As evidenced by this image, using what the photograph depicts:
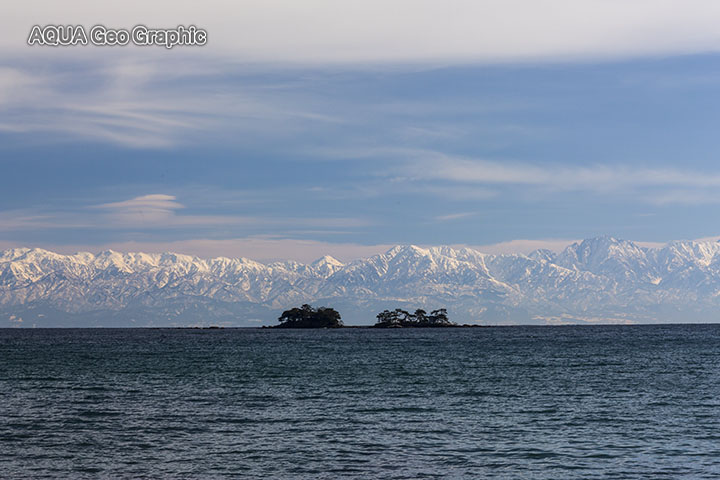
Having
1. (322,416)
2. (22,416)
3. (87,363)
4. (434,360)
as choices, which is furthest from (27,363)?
(322,416)

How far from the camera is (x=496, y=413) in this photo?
56719 millimetres

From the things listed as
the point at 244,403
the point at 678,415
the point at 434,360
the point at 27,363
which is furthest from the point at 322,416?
the point at 27,363

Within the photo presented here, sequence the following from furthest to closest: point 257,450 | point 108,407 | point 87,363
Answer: point 87,363, point 108,407, point 257,450

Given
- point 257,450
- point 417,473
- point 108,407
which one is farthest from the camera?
point 108,407

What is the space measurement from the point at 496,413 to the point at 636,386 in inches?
1038

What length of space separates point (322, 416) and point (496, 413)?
1245cm

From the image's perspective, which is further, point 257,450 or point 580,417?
point 580,417

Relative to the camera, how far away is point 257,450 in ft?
140

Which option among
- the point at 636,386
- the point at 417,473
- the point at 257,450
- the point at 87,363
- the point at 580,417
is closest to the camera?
the point at 417,473

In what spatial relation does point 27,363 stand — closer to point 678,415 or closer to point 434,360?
point 434,360

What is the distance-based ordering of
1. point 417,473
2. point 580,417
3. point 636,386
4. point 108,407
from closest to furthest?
point 417,473
point 580,417
point 108,407
point 636,386

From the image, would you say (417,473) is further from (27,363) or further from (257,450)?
(27,363)

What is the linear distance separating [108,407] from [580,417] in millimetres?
34990

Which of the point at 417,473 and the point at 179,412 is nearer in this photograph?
the point at 417,473
